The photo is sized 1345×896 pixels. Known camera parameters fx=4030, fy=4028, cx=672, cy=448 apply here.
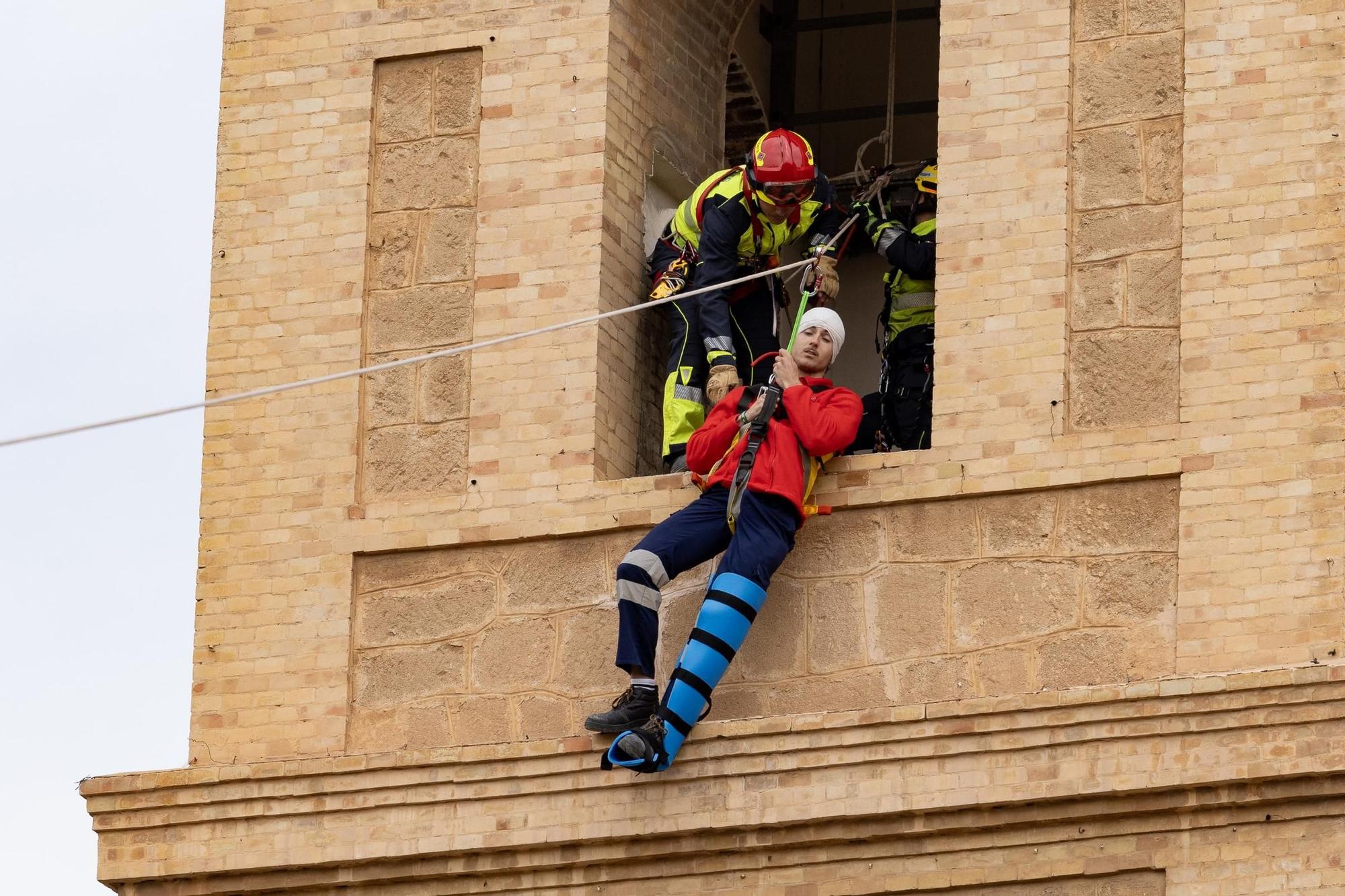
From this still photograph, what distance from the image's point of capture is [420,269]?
18.5m

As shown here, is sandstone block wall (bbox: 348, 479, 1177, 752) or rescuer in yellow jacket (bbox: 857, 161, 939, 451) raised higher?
rescuer in yellow jacket (bbox: 857, 161, 939, 451)

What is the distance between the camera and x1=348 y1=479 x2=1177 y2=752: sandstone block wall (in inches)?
662

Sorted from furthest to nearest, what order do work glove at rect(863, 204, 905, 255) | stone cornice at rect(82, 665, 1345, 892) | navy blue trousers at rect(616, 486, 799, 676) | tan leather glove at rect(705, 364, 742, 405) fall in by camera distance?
work glove at rect(863, 204, 905, 255), tan leather glove at rect(705, 364, 742, 405), navy blue trousers at rect(616, 486, 799, 676), stone cornice at rect(82, 665, 1345, 892)

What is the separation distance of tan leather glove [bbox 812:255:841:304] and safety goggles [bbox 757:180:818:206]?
285 millimetres

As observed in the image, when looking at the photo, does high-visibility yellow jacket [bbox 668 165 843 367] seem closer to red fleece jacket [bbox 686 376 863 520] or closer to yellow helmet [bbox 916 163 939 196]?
yellow helmet [bbox 916 163 939 196]

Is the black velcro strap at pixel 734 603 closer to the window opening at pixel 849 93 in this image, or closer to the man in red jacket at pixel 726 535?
the man in red jacket at pixel 726 535

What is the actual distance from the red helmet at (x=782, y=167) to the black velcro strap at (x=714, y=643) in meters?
2.33

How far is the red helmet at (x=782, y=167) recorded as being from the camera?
1814 centimetres

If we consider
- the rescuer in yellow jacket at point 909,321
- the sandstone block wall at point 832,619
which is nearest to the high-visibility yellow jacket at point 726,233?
the rescuer in yellow jacket at point 909,321

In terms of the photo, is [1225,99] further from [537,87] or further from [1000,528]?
[537,87]

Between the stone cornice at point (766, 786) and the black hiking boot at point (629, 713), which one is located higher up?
the black hiking boot at point (629, 713)

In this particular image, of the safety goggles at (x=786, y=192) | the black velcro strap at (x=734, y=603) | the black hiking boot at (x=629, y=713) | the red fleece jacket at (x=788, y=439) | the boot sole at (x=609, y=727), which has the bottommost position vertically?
the boot sole at (x=609, y=727)

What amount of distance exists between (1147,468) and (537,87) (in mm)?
3563

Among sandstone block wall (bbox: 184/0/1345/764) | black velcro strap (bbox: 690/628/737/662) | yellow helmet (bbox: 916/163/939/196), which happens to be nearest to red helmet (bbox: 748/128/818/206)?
yellow helmet (bbox: 916/163/939/196)
